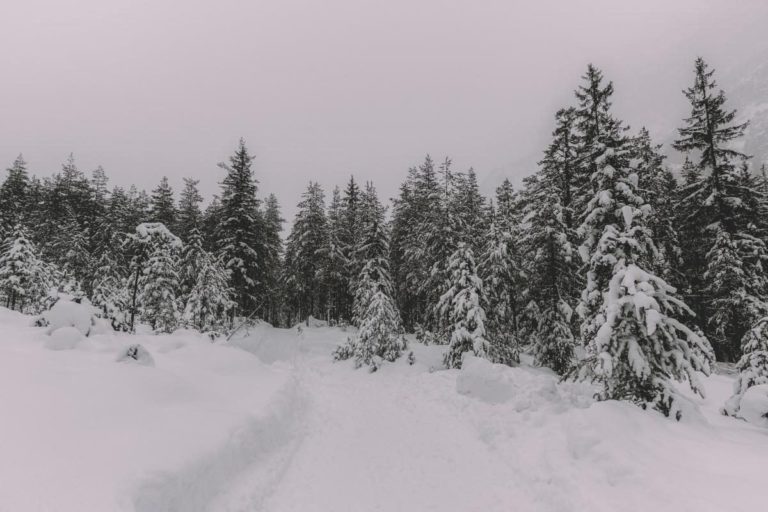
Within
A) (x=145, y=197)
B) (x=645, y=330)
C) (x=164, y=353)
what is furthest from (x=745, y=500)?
(x=145, y=197)

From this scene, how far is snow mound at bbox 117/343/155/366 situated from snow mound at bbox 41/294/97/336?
2.28 meters

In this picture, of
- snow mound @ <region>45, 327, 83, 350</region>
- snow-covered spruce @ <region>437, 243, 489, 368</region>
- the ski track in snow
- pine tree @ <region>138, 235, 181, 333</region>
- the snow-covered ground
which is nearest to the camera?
the snow-covered ground

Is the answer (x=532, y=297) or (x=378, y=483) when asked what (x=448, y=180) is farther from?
(x=378, y=483)

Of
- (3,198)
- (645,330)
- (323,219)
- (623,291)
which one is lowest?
(645,330)

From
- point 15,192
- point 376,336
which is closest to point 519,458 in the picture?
point 376,336

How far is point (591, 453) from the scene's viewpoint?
23.7 feet

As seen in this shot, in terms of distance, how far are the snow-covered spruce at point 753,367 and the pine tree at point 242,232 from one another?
2688 centimetres

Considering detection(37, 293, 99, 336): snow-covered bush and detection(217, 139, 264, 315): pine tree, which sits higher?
detection(217, 139, 264, 315): pine tree

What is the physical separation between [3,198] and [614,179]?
58.9 meters

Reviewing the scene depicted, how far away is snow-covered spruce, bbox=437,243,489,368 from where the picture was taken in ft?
61.7

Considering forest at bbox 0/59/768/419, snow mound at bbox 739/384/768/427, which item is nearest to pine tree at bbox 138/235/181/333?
forest at bbox 0/59/768/419

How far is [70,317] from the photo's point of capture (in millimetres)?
10672

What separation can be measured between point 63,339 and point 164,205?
35663 mm

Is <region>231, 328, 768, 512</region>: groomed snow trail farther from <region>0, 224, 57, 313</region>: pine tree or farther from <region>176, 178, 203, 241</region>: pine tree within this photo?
<region>176, 178, 203, 241</region>: pine tree
